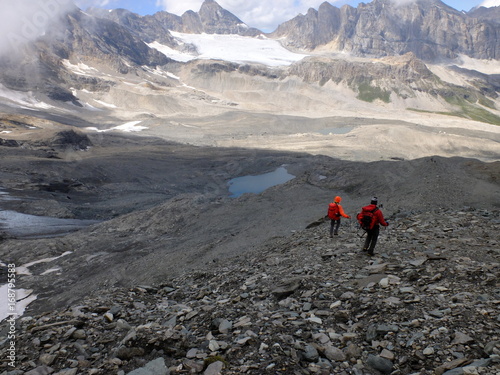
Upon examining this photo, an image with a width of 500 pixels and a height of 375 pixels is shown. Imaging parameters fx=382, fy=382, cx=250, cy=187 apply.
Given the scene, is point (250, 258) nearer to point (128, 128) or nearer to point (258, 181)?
point (258, 181)

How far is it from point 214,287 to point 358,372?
16.2 feet

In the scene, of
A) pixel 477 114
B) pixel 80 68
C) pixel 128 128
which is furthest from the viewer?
pixel 80 68

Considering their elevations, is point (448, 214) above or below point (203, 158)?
above

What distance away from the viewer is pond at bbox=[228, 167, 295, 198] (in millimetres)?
39106

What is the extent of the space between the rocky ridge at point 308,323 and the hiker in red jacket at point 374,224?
0.97 feet

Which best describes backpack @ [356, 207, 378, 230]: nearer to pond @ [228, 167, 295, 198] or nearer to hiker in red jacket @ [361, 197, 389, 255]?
hiker in red jacket @ [361, 197, 389, 255]

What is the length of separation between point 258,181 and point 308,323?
118 feet

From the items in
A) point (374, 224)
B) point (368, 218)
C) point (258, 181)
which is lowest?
point (258, 181)

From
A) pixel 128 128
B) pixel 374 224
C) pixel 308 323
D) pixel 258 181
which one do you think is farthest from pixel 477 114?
pixel 308 323

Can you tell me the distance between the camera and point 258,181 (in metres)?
41.7

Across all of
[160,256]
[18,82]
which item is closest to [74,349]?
[160,256]

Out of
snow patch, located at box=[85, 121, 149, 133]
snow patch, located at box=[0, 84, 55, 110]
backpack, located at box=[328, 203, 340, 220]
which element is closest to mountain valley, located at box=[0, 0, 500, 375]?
backpack, located at box=[328, 203, 340, 220]

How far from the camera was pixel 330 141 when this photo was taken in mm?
59719

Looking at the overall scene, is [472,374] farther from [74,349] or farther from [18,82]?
[18,82]
